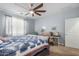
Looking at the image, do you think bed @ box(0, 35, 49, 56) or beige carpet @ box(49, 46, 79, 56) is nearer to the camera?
bed @ box(0, 35, 49, 56)

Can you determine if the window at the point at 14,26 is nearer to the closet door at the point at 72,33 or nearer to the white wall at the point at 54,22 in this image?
the white wall at the point at 54,22

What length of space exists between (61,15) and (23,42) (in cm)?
101

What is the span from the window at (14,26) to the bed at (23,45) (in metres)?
0.11

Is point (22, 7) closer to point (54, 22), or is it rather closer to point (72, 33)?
point (54, 22)

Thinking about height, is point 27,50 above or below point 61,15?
below

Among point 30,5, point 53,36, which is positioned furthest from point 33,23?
point 53,36

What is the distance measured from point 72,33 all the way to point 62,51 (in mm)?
457

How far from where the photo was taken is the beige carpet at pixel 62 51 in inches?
77.5

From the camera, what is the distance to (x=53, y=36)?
2012 mm

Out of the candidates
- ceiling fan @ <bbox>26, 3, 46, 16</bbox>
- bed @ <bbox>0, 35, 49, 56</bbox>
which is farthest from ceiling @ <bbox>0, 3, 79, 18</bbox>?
bed @ <bbox>0, 35, 49, 56</bbox>

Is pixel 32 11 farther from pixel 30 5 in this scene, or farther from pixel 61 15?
pixel 61 15

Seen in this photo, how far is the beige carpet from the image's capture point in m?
1.97

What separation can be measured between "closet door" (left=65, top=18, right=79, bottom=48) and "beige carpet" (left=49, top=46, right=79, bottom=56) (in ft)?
0.30

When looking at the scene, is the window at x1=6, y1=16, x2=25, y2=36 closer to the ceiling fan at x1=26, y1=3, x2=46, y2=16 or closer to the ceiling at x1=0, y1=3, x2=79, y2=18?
the ceiling at x1=0, y1=3, x2=79, y2=18
